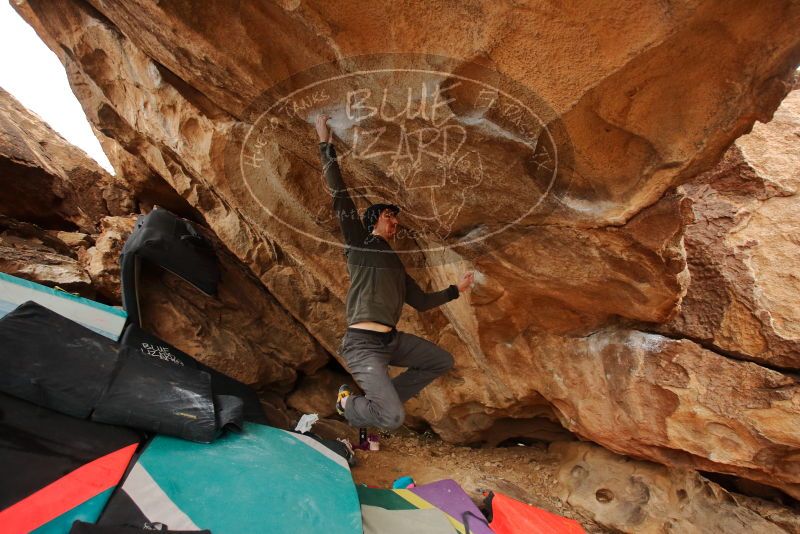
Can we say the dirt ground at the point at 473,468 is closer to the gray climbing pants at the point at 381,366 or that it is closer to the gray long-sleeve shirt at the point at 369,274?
the gray climbing pants at the point at 381,366

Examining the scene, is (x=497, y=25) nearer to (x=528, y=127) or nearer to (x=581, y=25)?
(x=581, y=25)

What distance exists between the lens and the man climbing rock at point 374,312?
9.73ft

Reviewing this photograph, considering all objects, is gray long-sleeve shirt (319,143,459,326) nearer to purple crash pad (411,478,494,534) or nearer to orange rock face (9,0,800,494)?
orange rock face (9,0,800,494)

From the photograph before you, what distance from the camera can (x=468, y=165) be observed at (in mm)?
2518

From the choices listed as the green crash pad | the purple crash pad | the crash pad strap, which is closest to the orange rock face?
the purple crash pad

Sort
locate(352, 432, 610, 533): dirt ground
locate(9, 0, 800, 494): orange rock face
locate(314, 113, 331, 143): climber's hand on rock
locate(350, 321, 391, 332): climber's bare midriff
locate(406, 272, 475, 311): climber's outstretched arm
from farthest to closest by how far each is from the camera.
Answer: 1. locate(352, 432, 610, 533): dirt ground
2. locate(406, 272, 475, 311): climber's outstretched arm
3. locate(350, 321, 391, 332): climber's bare midriff
4. locate(314, 113, 331, 143): climber's hand on rock
5. locate(9, 0, 800, 494): orange rock face

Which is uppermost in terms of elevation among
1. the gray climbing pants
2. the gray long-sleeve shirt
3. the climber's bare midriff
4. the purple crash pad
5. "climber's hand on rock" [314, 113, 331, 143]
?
"climber's hand on rock" [314, 113, 331, 143]

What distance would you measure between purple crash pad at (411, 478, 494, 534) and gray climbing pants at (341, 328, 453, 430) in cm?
80

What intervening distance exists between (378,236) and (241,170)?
4.88ft

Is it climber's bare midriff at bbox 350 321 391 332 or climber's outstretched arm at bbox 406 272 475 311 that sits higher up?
climber's outstretched arm at bbox 406 272 475 311

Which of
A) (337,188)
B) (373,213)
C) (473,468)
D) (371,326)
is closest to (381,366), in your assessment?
(371,326)

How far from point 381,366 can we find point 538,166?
1.68 m

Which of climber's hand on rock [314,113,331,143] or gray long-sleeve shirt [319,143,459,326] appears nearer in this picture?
climber's hand on rock [314,113,331,143]

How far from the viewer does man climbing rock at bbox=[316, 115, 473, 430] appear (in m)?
2.96
